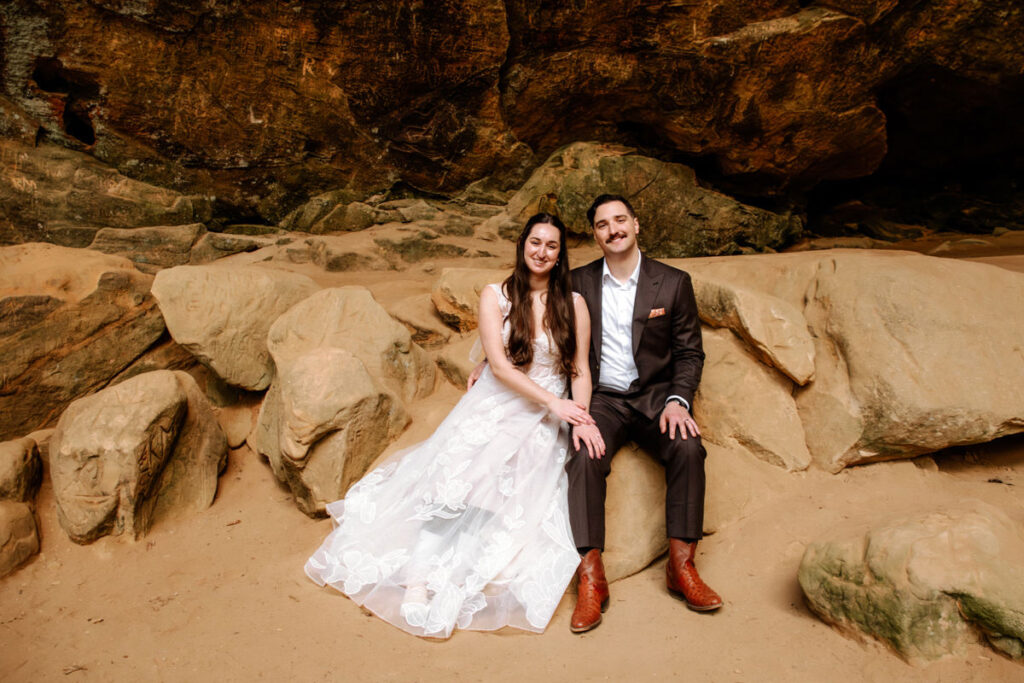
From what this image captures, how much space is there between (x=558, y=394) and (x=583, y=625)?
1045 mm

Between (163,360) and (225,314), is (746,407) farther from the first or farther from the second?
(163,360)

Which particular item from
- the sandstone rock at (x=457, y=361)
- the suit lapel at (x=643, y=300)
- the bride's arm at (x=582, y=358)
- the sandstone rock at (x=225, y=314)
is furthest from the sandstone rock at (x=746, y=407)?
the sandstone rock at (x=225, y=314)

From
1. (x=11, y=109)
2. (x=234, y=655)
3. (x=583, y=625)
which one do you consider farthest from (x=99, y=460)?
(x=11, y=109)

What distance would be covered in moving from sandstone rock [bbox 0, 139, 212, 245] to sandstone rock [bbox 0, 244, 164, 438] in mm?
737

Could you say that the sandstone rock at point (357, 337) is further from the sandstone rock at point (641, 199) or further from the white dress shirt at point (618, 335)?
the sandstone rock at point (641, 199)

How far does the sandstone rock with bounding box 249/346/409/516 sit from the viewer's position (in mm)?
3422

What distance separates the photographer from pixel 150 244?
17.1 feet

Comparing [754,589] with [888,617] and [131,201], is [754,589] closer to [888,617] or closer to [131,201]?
[888,617]

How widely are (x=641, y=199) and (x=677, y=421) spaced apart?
12.0ft

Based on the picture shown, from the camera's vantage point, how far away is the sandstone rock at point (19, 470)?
10.8 ft

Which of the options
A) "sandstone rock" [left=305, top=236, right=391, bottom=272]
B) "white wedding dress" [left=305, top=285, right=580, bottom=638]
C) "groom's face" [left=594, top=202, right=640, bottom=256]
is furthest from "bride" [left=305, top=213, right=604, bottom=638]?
"sandstone rock" [left=305, top=236, right=391, bottom=272]

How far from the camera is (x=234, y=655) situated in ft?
7.90

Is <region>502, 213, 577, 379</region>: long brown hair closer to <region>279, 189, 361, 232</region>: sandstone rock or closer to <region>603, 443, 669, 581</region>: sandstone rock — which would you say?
<region>603, 443, 669, 581</region>: sandstone rock

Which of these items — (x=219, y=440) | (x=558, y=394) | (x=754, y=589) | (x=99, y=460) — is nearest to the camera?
(x=754, y=589)
